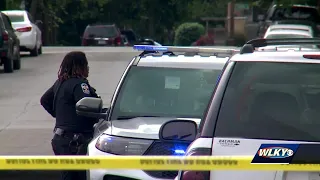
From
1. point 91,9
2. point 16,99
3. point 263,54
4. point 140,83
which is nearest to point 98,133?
point 140,83

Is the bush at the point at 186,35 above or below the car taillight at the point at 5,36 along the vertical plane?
below

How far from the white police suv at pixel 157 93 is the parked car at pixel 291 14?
24297 mm

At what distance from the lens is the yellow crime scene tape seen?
4.50 meters

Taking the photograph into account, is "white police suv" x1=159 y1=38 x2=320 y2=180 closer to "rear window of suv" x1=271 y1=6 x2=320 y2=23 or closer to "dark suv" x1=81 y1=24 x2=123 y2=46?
"rear window of suv" x1=271 y1=6 x2=320 y2=23

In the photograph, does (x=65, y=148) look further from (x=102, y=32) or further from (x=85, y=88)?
(x=102, y=32)

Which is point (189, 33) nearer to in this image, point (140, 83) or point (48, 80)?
point (48, 80)

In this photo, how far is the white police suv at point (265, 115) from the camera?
4621 millimetres

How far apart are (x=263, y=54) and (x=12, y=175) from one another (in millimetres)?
6191

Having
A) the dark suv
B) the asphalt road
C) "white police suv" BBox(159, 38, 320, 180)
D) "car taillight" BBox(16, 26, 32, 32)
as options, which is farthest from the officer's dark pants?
the dark suv

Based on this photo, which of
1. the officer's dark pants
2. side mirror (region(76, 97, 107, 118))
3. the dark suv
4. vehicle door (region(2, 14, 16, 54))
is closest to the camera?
side mirror (region(76, 97, 107, 118))

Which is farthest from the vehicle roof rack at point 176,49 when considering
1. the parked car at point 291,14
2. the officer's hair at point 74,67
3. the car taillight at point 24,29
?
the parked car at point 291,14

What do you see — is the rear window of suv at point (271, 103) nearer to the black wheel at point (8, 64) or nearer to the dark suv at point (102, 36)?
the black wheel at point (8, 64)

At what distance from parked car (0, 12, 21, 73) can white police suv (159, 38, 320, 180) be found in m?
18.2

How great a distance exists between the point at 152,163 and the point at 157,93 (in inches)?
149
